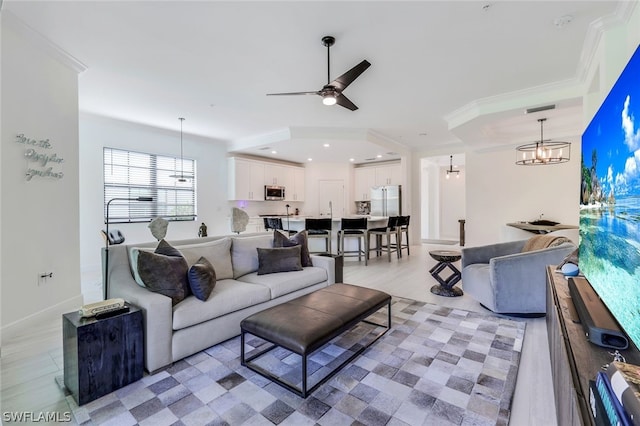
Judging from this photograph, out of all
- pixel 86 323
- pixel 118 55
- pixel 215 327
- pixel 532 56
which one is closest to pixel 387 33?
pixel 532 56

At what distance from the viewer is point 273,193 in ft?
26.0

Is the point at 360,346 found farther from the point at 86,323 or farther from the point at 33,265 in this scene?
the point at 33,265

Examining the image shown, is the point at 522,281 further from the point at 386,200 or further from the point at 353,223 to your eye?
the point at 386,200

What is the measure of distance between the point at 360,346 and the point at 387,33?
2.91m

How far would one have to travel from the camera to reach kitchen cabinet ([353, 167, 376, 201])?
895 centimetres

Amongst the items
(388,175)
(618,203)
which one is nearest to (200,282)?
(618,203)

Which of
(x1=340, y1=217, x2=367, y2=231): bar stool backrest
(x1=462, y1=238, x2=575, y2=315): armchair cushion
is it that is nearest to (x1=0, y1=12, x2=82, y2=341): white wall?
(x1=340, y1=217, x2=367, y2=231): bar stool backrest

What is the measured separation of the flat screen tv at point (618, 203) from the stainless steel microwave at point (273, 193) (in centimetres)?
690

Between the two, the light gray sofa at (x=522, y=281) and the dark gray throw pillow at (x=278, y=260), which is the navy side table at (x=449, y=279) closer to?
the light gray sofa at (x=522, y=281)

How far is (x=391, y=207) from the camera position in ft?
26.9

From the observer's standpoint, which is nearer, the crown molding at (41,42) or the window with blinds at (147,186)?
the crown molding at (41,42)

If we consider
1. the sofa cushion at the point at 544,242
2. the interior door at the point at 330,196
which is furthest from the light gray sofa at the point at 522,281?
the interior door at the point at 330,196

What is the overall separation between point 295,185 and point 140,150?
417 centimetres

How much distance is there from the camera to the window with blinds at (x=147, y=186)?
5.41m
